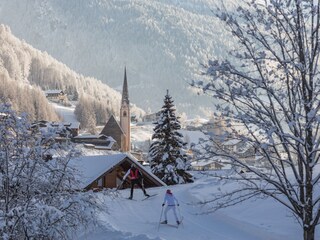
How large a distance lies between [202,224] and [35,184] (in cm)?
801

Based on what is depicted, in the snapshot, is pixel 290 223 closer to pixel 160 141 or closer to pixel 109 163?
pixel 109 163

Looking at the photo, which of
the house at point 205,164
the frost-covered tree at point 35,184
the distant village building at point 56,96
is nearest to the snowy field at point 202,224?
the house at point 205,164

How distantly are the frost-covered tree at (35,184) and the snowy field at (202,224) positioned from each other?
8.67ft

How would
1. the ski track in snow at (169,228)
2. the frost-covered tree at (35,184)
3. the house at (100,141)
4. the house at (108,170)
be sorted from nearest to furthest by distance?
the frost-covered tree at (35,184), the ski track in snow at (169,228), the house at (108,170), the house at (100,141)

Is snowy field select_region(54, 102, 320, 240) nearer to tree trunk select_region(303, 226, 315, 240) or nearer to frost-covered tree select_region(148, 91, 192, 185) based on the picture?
tree trunk select_region(303, 226, 315, 240)

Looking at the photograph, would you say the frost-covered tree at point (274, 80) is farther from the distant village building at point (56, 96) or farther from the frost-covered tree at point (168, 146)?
the distant village building at point (56, 96)

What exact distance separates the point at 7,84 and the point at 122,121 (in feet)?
152

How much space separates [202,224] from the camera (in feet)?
57.8

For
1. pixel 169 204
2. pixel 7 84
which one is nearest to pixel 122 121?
pixel 7 84

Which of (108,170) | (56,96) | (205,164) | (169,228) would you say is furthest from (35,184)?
(56,96)

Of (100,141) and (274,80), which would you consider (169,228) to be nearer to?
(274,80)

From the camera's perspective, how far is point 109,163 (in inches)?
1062

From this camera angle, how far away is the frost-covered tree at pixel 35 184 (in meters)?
10.2

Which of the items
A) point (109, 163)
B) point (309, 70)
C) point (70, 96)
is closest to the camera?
point (309, 70)
